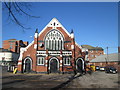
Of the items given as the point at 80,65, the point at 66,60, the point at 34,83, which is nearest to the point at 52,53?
the point at 66,60

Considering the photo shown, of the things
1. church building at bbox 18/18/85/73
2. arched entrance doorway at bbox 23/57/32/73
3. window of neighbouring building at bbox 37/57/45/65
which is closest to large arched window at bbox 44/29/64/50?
church building at bbox 18/18/85/73

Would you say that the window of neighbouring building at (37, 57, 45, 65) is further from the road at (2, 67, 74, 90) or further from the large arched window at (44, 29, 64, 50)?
the road at (2, 67, 74, 90)

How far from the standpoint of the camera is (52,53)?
888 inches

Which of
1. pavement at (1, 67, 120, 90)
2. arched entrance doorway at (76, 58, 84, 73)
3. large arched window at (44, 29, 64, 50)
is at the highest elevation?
large arched window at (44, 29, 64, 50)

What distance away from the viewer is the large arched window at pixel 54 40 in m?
23.6

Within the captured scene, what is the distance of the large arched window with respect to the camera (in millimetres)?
23641

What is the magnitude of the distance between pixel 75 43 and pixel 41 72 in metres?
9.47

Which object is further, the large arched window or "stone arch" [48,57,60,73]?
the large arched window

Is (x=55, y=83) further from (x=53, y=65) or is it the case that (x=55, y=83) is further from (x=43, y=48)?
(x=43, y=48)

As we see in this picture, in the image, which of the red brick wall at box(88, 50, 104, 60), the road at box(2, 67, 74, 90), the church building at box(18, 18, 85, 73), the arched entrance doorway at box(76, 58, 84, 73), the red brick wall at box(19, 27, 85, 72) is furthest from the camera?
the red brick wall at box(88, 50, 104, 60)

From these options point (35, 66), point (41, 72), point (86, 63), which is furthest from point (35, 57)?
point (86, 63)

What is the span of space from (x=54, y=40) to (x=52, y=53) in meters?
3.11

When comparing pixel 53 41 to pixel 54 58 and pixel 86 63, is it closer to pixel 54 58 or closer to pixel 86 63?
pixel 54 58

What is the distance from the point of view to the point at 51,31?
24281 mm
